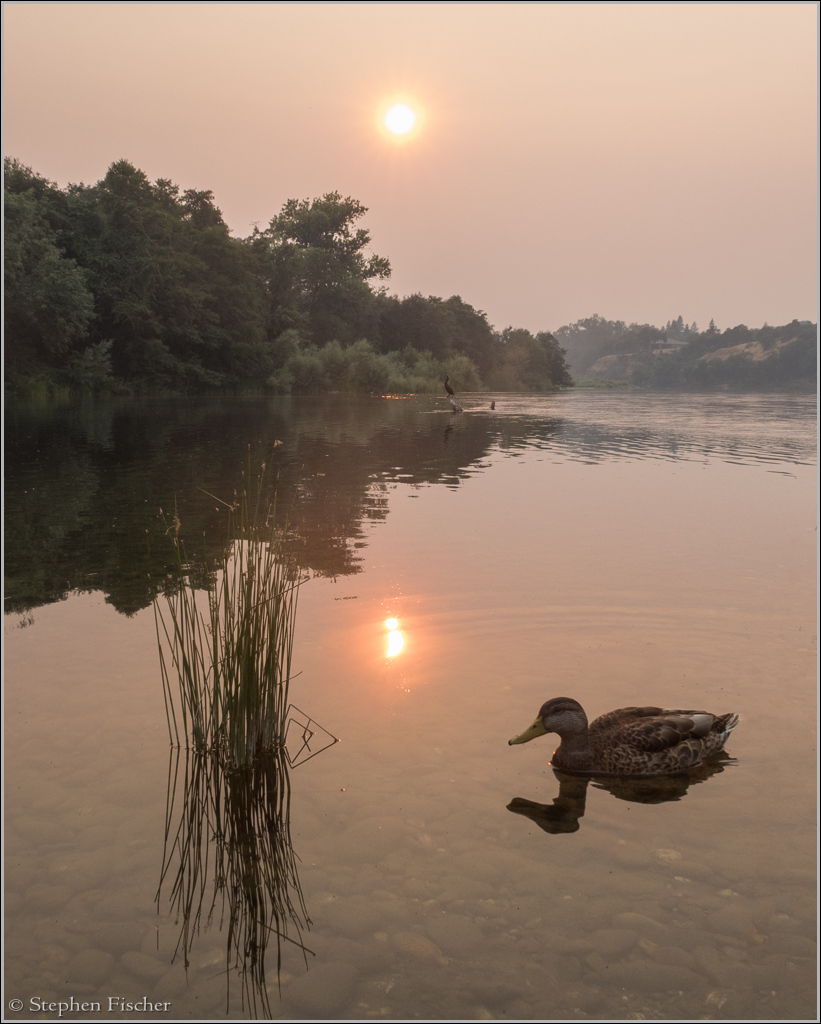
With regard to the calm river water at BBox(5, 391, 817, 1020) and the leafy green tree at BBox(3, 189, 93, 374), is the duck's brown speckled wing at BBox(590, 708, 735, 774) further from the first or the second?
the leafy green tree at BBox(3, 189, 93, 374)

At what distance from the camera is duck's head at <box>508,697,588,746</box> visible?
15.6 ft

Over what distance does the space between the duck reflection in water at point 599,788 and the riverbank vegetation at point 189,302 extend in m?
34.0

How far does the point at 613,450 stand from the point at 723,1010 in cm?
2259

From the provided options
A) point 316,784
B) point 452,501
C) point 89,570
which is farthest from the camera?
point 452,501

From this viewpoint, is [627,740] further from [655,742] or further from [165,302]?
[165,302]

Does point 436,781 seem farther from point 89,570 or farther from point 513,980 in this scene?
point 89,570

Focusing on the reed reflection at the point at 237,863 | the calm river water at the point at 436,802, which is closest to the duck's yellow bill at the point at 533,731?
the calm river water at the point at 436,802

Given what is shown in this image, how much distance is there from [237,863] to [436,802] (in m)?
1.08

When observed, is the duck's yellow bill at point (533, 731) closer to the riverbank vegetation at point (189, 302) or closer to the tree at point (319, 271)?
the riverbank vegetation at point (189, 302)

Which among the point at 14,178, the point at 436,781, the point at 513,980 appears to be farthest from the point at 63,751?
the point at 14,178

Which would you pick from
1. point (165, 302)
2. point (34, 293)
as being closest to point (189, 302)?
point (165, 302)

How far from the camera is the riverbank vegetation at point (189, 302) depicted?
118 feet

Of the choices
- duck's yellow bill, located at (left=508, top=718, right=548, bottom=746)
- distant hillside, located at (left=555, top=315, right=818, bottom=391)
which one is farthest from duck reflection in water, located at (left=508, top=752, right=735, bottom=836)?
distant hillside, located at (left=555, top=315, right=818, bottom=391)

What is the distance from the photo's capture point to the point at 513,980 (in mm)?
3146
